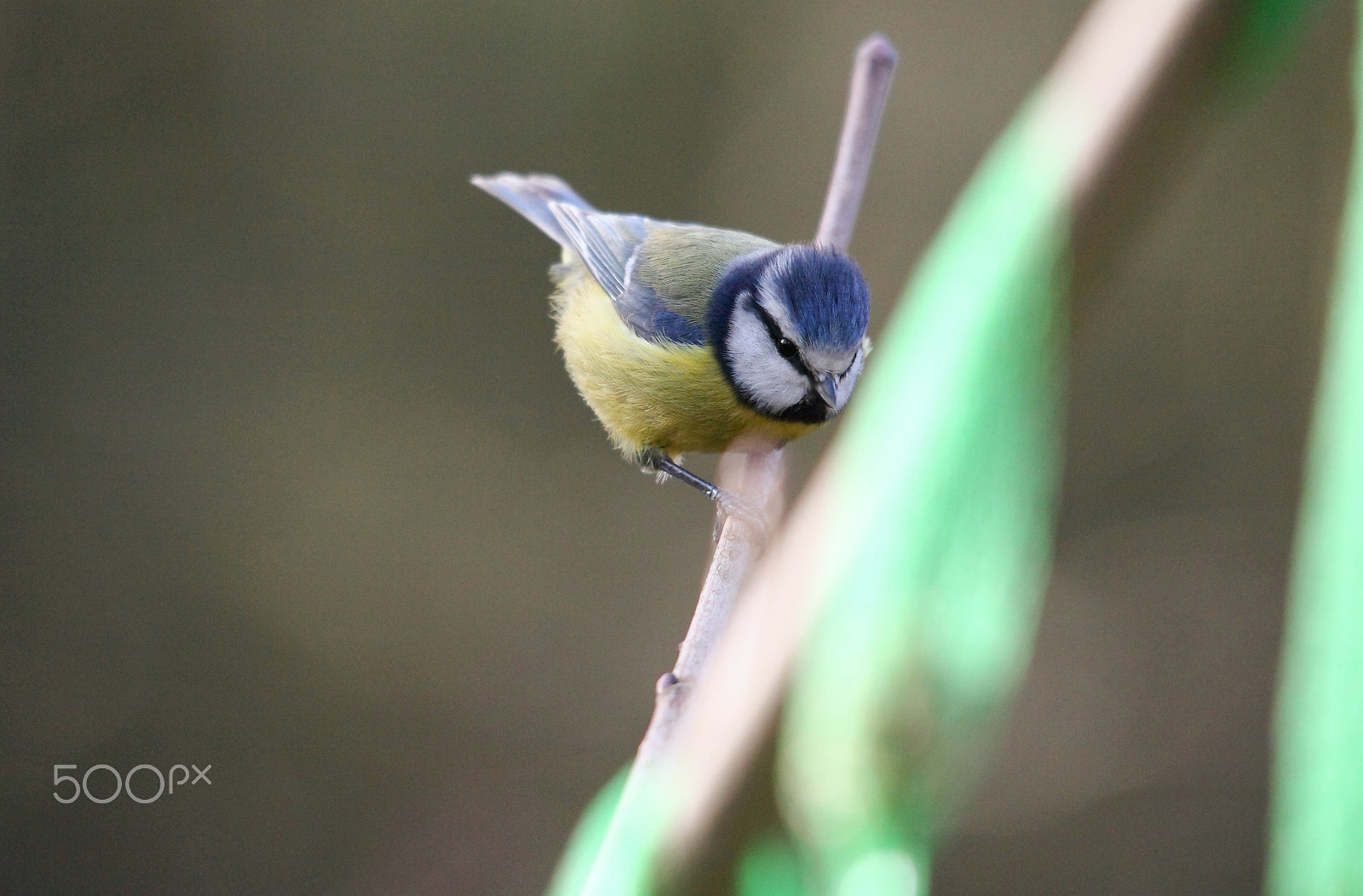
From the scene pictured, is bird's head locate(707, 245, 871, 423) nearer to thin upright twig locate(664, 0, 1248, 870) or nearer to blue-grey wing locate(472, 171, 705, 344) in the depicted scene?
blue-grey wing locate(472, 171, 705, 344)

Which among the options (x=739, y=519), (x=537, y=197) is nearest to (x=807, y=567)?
(x=739, y=519)

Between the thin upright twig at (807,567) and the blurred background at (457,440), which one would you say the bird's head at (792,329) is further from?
the blurred background at (457,440)

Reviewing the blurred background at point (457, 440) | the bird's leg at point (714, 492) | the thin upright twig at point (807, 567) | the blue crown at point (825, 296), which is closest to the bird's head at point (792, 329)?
the blue crown at point (825, 296)

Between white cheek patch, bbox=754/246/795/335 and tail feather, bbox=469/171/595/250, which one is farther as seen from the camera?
tail feather, bbox=469/171/595/250

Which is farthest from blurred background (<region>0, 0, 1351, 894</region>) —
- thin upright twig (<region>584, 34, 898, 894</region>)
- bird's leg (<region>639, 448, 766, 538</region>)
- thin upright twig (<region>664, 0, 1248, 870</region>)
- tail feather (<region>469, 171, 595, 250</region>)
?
thin upright twig (<region>664, 0, 1248, 870</region>)

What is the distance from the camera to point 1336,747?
1.14 ft

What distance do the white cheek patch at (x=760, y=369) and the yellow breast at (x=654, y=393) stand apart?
0.02 meters

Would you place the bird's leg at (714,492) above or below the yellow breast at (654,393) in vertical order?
below

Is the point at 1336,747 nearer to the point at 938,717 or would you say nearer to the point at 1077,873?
the point at 938,717

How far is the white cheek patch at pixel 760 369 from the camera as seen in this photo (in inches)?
40.6

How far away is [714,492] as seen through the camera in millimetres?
1020

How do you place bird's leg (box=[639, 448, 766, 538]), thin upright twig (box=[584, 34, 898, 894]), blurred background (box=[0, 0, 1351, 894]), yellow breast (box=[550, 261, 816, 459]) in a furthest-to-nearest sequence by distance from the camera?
blurred background (box=[0, 0, 1351, 894]) < yellow breast (box=[550, 261, 816, 459]) < bird's leg (box=[639, 448, 766, 538]) < thin upright twig (box=[584, 34, 898, 894])

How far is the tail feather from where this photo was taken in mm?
1414

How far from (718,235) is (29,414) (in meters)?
1.34
